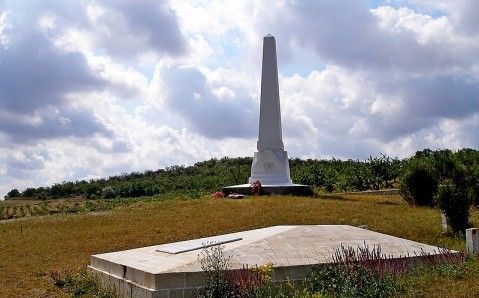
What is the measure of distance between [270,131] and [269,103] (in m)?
1.32

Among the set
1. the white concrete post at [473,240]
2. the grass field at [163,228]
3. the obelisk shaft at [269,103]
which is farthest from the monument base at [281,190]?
the white concrete post at [473,240]

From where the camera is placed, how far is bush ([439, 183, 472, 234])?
51.6 ft

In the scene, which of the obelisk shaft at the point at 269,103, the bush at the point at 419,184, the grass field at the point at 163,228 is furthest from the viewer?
the obelisk shaft at the point at 269,103

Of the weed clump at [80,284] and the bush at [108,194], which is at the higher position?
the bush at [108,194]

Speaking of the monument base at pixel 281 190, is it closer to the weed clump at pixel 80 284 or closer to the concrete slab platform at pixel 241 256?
the concrete slab platform at pixel 241 256

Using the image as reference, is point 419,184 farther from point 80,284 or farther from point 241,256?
point 80,284

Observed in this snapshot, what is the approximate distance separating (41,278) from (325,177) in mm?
29849

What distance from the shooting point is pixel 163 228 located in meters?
17.4

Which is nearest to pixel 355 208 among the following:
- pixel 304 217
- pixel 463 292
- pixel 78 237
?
pixel 304 217

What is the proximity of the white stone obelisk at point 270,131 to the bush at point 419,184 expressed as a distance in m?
5.93

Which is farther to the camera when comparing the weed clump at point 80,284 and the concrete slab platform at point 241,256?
the weed clump at point 80,284

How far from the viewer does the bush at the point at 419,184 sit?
79.0 feet

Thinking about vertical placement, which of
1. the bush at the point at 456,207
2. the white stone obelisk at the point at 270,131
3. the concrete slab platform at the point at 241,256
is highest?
the white stone obelisk at the point at 270,131

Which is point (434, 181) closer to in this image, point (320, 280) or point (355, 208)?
point (355, 208)
